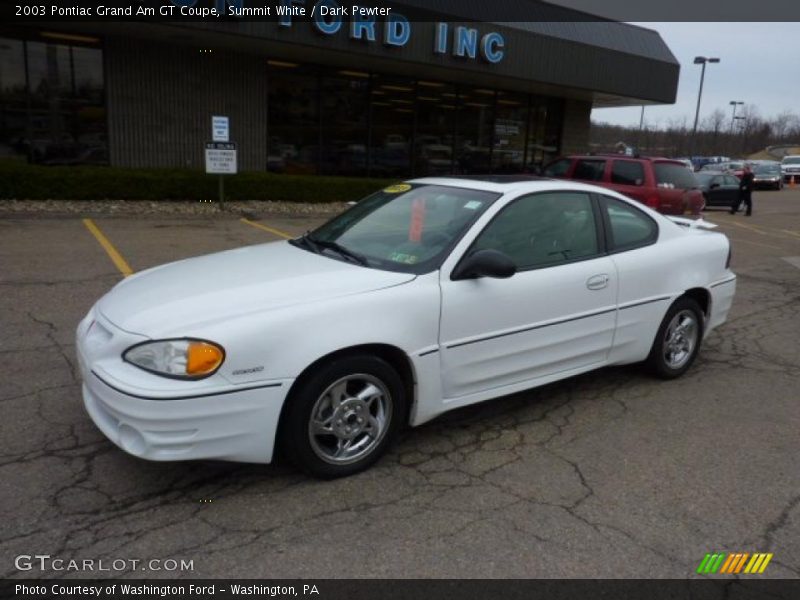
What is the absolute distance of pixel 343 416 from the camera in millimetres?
3379

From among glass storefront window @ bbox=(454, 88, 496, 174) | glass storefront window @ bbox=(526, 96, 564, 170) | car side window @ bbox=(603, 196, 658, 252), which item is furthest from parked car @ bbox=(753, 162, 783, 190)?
car side window @ bbox=(603, 196, 658, 252)

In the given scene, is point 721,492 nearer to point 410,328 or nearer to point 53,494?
point 410,328

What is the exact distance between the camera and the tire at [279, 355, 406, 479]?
3.23 meters

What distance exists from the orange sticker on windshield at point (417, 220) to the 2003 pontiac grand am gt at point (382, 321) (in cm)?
1

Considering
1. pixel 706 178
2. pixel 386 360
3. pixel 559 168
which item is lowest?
pixel 386 360

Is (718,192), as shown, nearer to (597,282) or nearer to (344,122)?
(344,122)

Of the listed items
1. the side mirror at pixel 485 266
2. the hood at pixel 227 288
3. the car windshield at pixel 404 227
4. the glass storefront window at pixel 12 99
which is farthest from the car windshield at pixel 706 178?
the hood at pixel 227 288

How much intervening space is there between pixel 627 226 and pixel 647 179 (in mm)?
7579

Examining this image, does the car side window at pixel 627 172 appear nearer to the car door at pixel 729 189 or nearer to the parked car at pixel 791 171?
the car door at pixel 729 189

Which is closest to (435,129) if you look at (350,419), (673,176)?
(673,176)

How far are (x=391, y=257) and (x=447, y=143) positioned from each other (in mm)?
17409

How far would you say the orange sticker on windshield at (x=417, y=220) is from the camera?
4074mm

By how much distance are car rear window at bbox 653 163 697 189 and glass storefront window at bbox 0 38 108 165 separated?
11.9m

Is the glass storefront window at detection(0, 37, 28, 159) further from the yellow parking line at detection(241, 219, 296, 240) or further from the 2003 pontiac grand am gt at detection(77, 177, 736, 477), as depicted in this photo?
the 2003 pontiac grand am gt at detection(77, 177, 736, 477)
